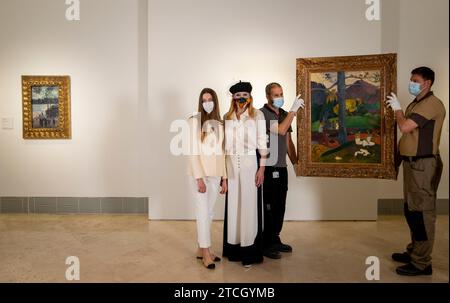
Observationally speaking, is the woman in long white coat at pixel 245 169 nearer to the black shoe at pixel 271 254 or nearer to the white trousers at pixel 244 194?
the white trousers at pixel 244 194

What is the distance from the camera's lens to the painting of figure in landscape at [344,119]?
15.9 feet

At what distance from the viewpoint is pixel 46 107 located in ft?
22.8

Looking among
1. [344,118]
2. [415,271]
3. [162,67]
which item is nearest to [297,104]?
[344,118]

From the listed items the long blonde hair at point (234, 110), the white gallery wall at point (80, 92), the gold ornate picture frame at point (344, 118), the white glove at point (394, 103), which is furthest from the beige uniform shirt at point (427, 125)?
the white gallery wall at point (80, 92)

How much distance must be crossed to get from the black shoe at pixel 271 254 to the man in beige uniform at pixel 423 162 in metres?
1.36

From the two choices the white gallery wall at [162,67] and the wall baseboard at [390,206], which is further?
the wall baseboard at [390,206]

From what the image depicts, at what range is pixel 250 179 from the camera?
13.9 ft

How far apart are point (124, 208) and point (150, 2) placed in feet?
12.5

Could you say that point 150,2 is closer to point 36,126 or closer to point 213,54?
point 213,54

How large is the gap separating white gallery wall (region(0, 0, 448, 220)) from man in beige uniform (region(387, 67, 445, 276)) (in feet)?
7.83

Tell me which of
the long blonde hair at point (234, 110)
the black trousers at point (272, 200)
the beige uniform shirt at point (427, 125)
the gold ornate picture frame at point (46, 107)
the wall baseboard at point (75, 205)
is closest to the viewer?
the beige uniform shirt at point (427, 125)

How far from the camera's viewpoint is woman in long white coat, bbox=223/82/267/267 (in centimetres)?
422
